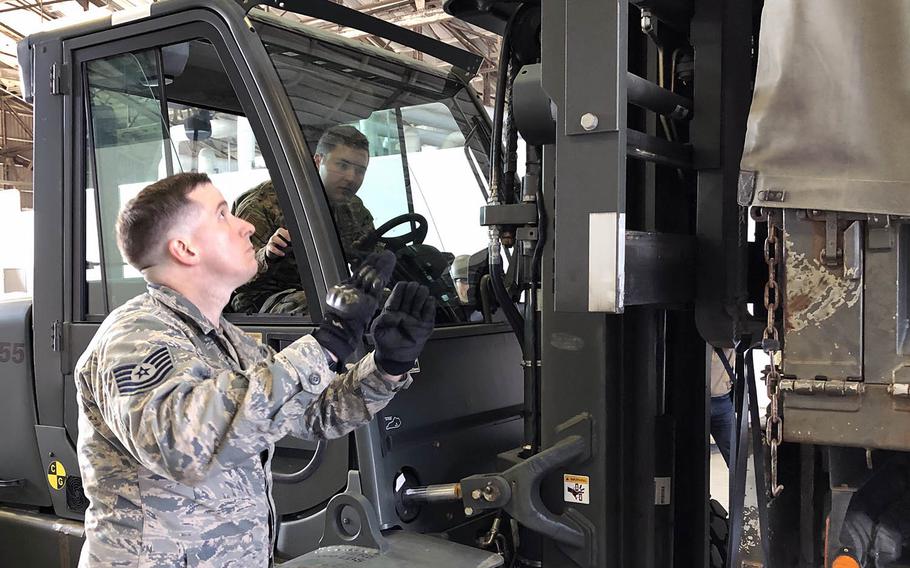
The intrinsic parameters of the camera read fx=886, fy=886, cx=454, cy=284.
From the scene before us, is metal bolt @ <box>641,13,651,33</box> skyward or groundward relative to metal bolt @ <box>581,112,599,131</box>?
skyward

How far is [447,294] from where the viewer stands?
300 centimetres

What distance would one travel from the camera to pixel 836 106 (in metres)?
1.57

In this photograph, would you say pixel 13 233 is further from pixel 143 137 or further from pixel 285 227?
pixel 285 227

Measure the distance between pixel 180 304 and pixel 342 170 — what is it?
93cm

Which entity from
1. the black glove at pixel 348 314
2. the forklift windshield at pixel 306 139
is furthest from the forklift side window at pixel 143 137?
the black glove at pixel 348 314

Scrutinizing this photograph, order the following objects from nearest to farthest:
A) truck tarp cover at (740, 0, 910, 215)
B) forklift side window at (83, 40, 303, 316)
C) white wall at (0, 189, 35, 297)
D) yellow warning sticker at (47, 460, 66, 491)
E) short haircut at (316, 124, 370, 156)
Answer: truck tarp cover at (740, 0, 910, 215) → short haircut at (316, 124, 370, 156) → forklift side window at (83, 40, 303, 316) → yellow warning sticker at (47, 460, 66, 491) → white wall at (0, 189, 35, 297)

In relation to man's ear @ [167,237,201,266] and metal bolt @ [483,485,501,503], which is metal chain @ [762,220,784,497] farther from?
man's ear @ [167,237,201,266]

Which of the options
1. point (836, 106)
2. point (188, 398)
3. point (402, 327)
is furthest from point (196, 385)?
point (836, 106)

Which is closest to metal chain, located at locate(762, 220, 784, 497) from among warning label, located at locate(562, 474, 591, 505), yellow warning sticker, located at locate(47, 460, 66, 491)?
warning label, located at locate(562, 474, 591, 505)

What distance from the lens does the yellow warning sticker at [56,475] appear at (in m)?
3.01

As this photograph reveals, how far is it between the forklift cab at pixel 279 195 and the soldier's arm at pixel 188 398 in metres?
0.74

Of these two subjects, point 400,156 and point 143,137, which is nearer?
point 143,137

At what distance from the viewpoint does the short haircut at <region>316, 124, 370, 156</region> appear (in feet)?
8.78

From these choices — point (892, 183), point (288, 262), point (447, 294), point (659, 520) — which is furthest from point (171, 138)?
point (892, 183)
